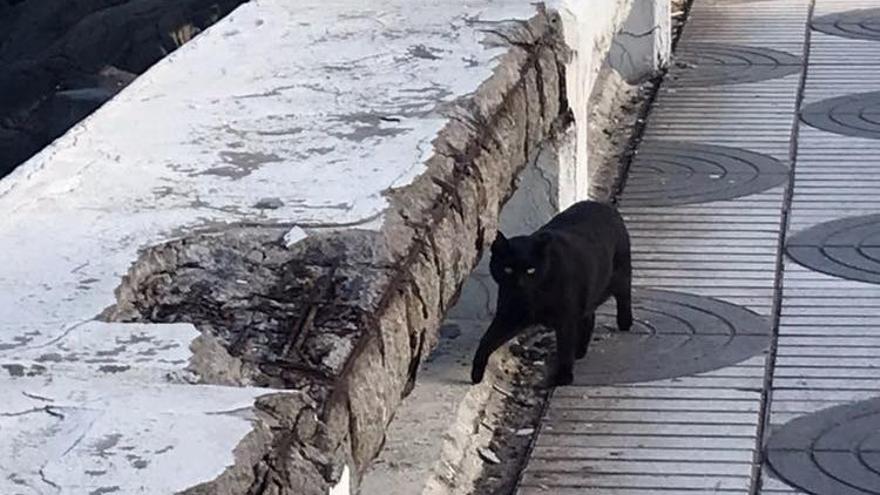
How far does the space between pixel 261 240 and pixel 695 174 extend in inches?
147

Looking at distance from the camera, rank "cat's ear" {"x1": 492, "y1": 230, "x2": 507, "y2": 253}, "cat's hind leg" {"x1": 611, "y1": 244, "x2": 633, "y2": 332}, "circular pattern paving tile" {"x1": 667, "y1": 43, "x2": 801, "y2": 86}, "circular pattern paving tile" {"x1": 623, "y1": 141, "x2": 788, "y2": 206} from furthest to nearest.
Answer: "circular pattern paving tile" {"x1": 667, "y1": 43, "x2": 801, "y2": 86} → "circular pattern paving tile" {"x1": 623, "y1": 141, "x2": 788, "y2": 206} → "cat's hind leg" {"x1": 611, "y1": 244, "x2": 633, "y2": 332} → "cat's ear" {"x1": 492, "y1": 230, "x2": 507, "y2": 253}

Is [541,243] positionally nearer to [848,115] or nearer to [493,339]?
[493,339]

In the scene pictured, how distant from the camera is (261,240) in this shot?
137 inches

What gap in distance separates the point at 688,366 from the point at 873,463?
807mm

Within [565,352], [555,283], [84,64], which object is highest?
[555,283]

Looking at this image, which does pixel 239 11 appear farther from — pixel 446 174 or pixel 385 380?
pixel 385 380

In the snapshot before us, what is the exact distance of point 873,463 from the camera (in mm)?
4504

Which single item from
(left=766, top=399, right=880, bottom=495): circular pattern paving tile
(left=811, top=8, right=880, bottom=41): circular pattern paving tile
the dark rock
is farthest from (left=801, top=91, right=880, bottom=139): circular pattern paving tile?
the dark rock

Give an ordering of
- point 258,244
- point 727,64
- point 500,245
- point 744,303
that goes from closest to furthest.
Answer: point 258,244 < point 500,245 < point 744,303 < point 727,64

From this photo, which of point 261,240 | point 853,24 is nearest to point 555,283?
point 261,240

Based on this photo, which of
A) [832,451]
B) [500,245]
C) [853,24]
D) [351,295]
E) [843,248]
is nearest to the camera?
[351,295]

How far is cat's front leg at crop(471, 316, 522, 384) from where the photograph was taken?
5.07m

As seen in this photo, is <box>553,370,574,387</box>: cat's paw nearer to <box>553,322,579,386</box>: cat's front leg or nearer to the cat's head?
<box>553,322,579,386</box>: cat's front leg

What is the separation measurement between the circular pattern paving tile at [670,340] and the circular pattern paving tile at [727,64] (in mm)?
2749
